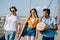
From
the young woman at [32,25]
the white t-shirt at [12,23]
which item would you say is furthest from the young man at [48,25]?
the white t-shirt at [12,23]

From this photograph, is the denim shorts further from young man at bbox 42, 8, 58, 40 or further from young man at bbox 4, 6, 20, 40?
young man at bbox 42, 8, 58, 40

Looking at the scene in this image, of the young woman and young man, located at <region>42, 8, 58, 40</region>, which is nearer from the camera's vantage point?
young man, located at <region>42, 8, 58, 40</region>

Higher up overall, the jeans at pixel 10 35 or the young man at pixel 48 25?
the young man at pixel 48 25

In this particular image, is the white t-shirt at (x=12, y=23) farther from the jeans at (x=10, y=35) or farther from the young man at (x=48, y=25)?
the young man at (x=48, y=25)

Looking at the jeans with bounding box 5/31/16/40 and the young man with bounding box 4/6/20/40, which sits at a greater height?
the young man with bounding box 4/6/20/40

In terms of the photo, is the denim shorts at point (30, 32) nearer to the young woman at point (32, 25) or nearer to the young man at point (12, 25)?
the young woman at point (32, 25)

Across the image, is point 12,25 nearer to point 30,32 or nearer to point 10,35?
point 10,35

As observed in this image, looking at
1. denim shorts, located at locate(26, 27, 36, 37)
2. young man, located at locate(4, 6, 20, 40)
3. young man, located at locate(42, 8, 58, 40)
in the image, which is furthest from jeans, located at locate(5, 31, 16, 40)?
young man, located at locate(42, 8, 58, 40)

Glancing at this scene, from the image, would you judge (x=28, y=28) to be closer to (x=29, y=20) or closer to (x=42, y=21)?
(x=29, y=20)

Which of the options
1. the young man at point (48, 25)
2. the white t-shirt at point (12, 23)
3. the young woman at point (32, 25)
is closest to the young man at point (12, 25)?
the white t-shirt at point (12, 23)

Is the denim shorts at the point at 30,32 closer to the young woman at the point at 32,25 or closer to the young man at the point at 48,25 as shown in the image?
the young woman at the point at 32,25

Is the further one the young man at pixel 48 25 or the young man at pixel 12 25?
the young man at pixel 12 25

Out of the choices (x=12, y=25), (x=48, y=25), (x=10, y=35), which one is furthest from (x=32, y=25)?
(x=48, y=25)

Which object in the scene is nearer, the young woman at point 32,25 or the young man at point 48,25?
the young man at point 48,25
